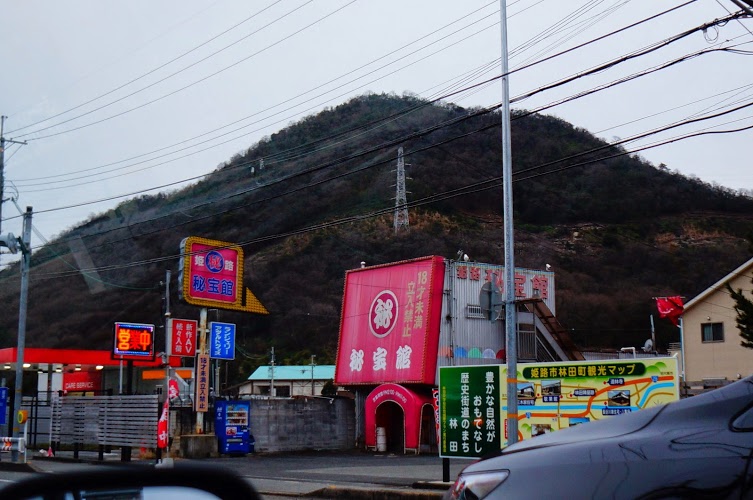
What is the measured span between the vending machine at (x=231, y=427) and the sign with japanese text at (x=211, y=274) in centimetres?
378

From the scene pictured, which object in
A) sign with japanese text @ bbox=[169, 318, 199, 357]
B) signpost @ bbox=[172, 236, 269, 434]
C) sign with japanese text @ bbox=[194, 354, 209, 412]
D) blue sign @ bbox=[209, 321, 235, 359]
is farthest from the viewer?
sign with japanese text @ bbox=[169, 318, 199, 357]

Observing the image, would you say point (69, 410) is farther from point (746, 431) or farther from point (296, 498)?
point (746, 431)

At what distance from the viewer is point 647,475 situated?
3.22 meters

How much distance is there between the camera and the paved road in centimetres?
1666

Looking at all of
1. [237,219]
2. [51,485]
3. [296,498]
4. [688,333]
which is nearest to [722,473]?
[51,485]

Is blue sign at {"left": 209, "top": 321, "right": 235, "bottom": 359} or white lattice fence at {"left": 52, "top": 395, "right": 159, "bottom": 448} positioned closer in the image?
white lattice fence at {"left": 52, "top": 395, "right": 159, "bottom": 448}

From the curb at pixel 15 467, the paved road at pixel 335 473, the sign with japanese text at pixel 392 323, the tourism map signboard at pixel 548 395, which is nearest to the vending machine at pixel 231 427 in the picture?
the paved road at pixel 335 473

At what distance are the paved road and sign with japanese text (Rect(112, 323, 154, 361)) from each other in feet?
15.5

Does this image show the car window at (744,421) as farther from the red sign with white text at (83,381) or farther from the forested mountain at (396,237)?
the forested mountain at (396,237)

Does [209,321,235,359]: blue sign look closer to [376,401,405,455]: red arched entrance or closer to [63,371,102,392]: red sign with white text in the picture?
[376,401,405,455]: red arched entrance

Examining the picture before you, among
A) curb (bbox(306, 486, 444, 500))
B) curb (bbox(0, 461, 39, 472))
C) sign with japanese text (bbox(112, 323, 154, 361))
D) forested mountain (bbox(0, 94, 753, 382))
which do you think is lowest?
curb (bbox(0, 461, 39, 472))

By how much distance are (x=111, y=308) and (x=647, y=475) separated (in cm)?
9268

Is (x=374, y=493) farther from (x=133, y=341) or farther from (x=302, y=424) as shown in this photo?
(x=302, y=424)

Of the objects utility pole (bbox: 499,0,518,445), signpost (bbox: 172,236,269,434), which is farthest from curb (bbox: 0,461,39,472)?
utility pole (bbox: 499,0,518,445)
